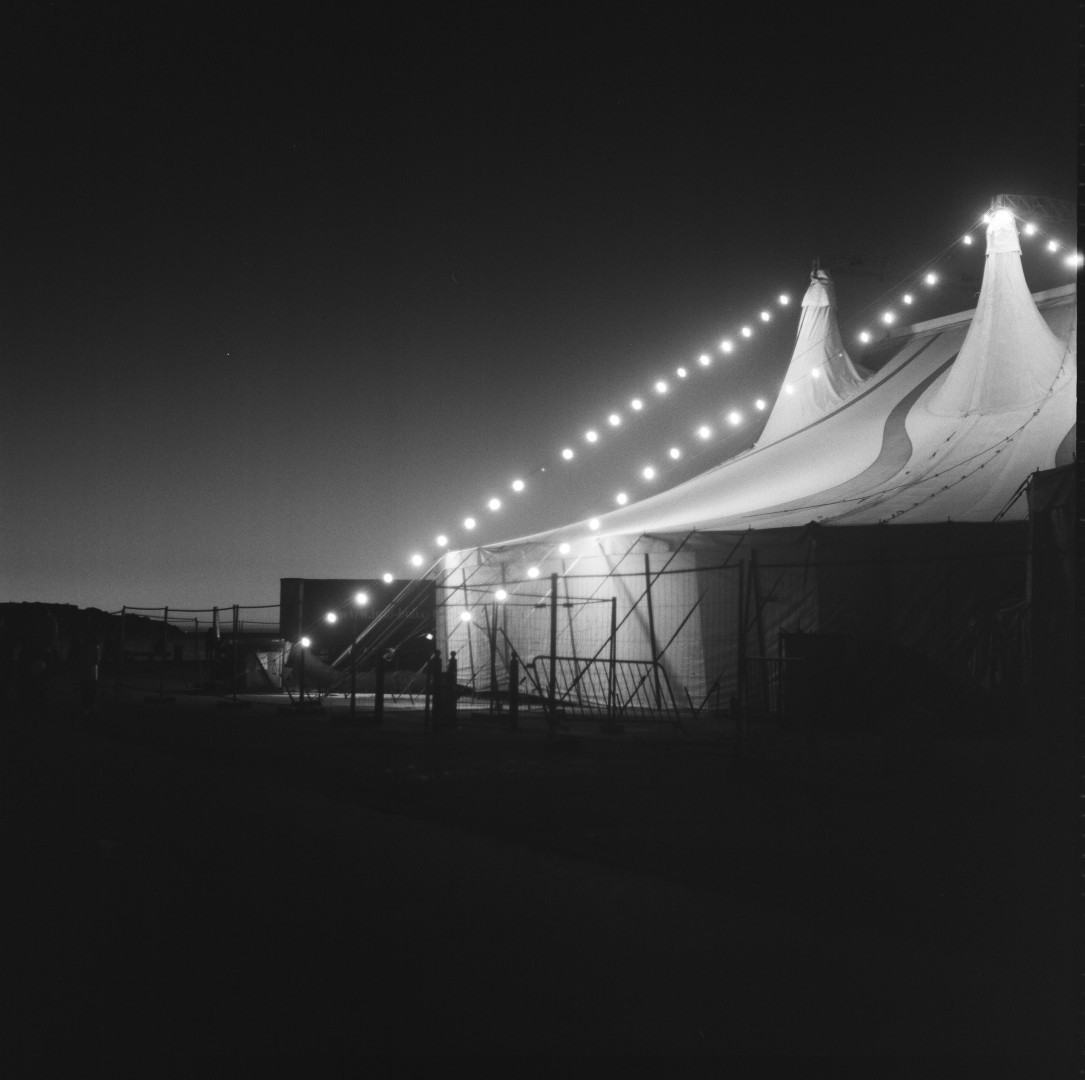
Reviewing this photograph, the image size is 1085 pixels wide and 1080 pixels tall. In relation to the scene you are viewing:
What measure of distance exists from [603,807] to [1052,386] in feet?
32.3

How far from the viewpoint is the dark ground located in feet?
10.7

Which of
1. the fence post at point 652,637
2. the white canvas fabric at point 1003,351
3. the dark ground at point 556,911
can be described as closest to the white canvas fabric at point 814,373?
the white canvas fabric at point 1003,351

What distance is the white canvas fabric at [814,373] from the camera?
19469 mm

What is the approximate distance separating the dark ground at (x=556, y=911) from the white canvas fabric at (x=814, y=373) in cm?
1107

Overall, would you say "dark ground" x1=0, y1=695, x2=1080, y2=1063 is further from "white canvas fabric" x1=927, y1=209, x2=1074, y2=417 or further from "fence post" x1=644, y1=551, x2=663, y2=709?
"white canvas fabric" x1=927, y1=209, x2=1074, y2=417

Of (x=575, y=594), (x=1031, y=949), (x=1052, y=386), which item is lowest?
(x=1031, y=949)

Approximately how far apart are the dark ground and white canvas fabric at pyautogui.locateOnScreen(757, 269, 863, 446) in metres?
11.1

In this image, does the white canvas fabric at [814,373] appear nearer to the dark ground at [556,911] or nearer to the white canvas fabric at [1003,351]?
the white canvas fabric at [1003,351]

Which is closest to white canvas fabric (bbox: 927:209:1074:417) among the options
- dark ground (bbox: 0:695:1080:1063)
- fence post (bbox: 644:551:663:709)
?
fence post (bbox: 644:551:663:709)

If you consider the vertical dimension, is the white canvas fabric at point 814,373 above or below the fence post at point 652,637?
above

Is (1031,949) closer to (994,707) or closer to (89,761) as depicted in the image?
(994,707)

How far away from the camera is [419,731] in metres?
13.3

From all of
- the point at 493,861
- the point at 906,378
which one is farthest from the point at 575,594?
the point at 493,861

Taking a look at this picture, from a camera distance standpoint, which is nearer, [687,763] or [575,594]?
[687,763]
